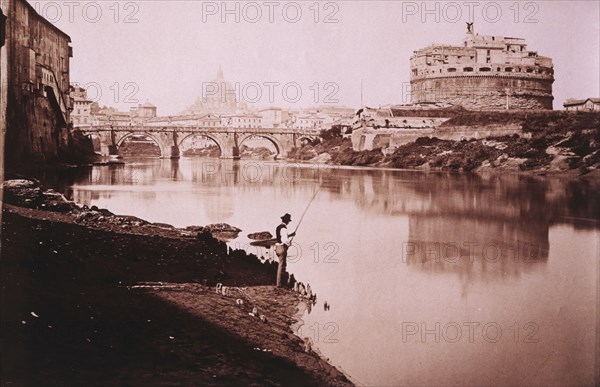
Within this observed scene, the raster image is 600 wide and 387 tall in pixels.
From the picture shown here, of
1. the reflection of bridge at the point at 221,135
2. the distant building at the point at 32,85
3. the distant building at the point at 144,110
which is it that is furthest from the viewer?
the distant building at the point at 144,110

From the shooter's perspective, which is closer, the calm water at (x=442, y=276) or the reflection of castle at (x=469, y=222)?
the calm water at (x=442, y=276)

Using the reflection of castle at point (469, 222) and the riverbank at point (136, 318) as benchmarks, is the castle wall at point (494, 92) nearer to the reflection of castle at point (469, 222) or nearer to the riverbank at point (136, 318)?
the reflection of castle at point (469, 222)

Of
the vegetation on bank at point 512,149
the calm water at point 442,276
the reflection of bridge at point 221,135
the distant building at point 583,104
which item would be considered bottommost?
the calm water at point 442,276

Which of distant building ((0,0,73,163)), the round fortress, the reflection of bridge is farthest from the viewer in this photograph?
the reflection of bridge

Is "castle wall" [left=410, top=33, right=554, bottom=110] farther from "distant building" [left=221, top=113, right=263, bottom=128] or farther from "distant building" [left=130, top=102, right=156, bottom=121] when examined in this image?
"distant building" [left=130, top=102, right=156, bottom=121]

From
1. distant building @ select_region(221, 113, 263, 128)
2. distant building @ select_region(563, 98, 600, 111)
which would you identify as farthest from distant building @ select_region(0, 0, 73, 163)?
distant building @ select_region(221, 113, 263, 128)

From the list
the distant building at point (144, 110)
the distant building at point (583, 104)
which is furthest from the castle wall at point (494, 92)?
the distant building at point (144, 110)

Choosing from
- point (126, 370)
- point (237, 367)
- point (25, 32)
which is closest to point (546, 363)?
point (237, 367)
